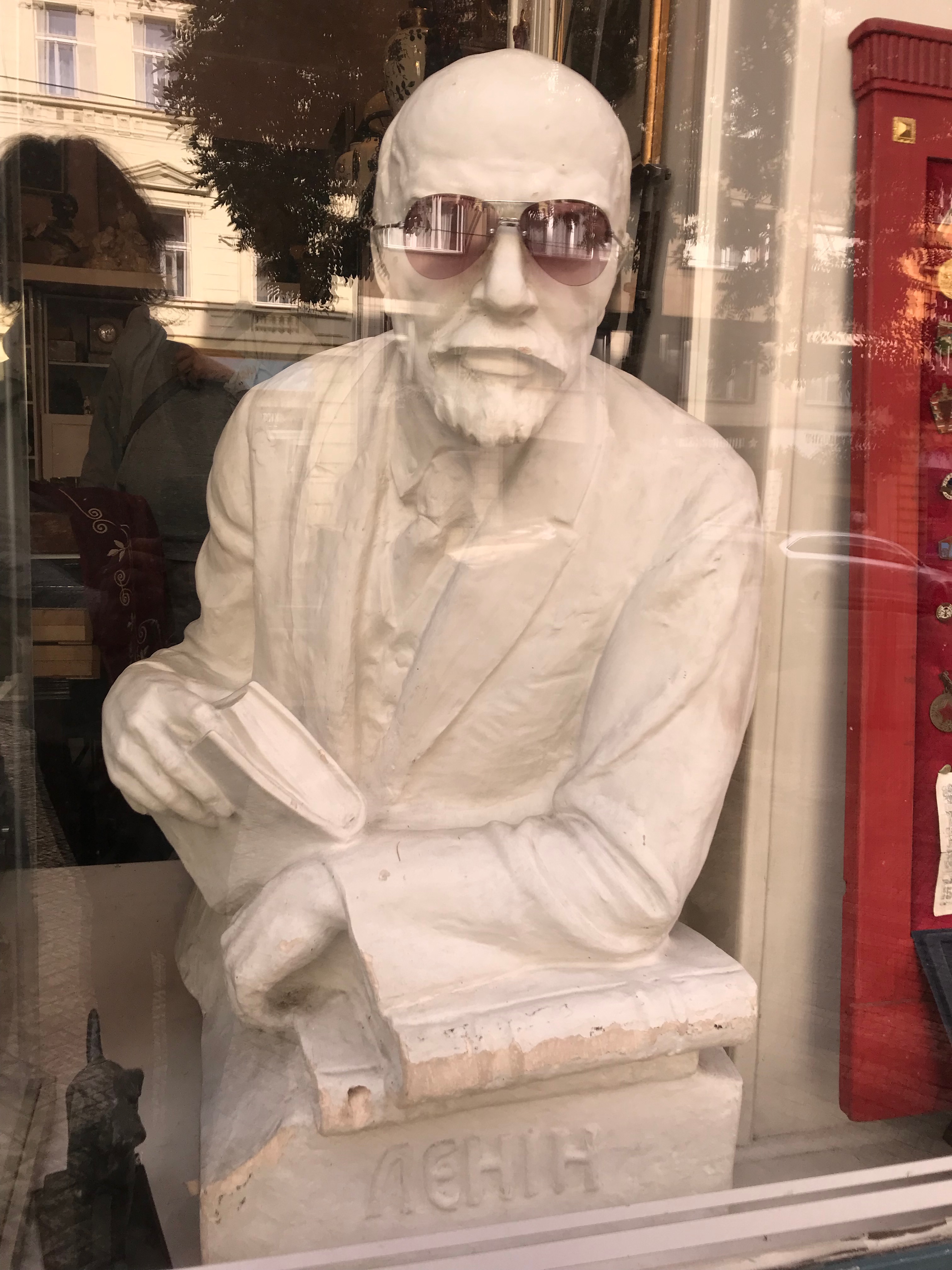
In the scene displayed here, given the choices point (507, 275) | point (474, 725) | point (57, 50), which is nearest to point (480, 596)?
point (474, 725)

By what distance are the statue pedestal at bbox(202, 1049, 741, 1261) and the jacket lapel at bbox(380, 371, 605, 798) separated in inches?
22.9

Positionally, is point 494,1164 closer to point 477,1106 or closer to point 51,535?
point 477,1106

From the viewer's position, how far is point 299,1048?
1.35m

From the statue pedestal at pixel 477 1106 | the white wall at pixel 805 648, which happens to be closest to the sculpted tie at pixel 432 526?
the statue pedestal at pixel 477 1106

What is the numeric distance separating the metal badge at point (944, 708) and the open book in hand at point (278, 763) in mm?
1063

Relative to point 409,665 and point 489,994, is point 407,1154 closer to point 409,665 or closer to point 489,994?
point 489,994

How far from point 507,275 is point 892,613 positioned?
3.23ft

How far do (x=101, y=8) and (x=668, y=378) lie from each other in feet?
4.05

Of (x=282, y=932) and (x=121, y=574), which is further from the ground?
(x=121, y=574)

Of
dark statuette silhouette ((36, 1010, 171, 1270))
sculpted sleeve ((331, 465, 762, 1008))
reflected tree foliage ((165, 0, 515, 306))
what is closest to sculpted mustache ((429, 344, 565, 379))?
sculpted sleeve ((331, 465, 762, 1008))

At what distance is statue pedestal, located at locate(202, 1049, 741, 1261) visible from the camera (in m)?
1.24

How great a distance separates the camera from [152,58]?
181 centimetres

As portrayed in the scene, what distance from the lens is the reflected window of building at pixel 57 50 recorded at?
5.41 feet

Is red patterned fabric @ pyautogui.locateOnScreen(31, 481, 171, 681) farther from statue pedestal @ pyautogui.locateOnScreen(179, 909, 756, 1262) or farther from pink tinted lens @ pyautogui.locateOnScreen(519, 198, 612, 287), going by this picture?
pink tinted lens @ pyautogui.locateOnScreen(519, 198, 612, 287)
